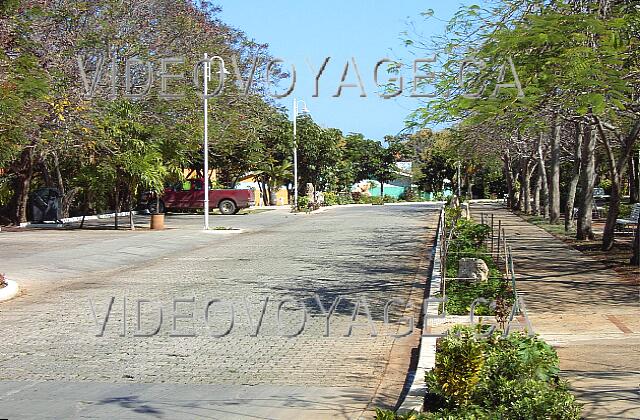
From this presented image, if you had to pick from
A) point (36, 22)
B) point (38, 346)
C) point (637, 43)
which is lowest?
point (38, 346)

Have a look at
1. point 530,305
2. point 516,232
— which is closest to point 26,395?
point 530,305

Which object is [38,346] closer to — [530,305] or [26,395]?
[26,395]

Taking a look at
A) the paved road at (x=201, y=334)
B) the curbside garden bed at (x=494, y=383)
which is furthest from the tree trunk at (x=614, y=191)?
the curbside garden bed at (x=494, y=383)

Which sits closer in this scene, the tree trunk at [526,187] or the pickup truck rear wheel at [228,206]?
the tree trunk at [526,187]

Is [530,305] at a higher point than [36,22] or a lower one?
lower

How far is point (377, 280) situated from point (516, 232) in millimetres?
14468

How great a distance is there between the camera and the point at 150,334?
1157cm

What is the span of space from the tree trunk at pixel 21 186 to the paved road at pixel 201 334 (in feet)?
32.8

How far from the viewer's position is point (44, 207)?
116 ft

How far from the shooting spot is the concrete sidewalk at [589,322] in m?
7.83

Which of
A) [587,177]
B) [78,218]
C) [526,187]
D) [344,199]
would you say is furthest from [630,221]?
[344,199]

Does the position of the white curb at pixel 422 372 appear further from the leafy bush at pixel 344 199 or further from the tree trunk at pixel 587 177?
the leafy bush at pixel 344 199

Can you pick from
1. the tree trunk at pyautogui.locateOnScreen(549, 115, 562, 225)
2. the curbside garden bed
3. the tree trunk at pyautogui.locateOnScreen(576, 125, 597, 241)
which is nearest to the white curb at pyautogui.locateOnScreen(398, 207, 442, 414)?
the curbside garden bed

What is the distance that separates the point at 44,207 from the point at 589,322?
27.7 m
